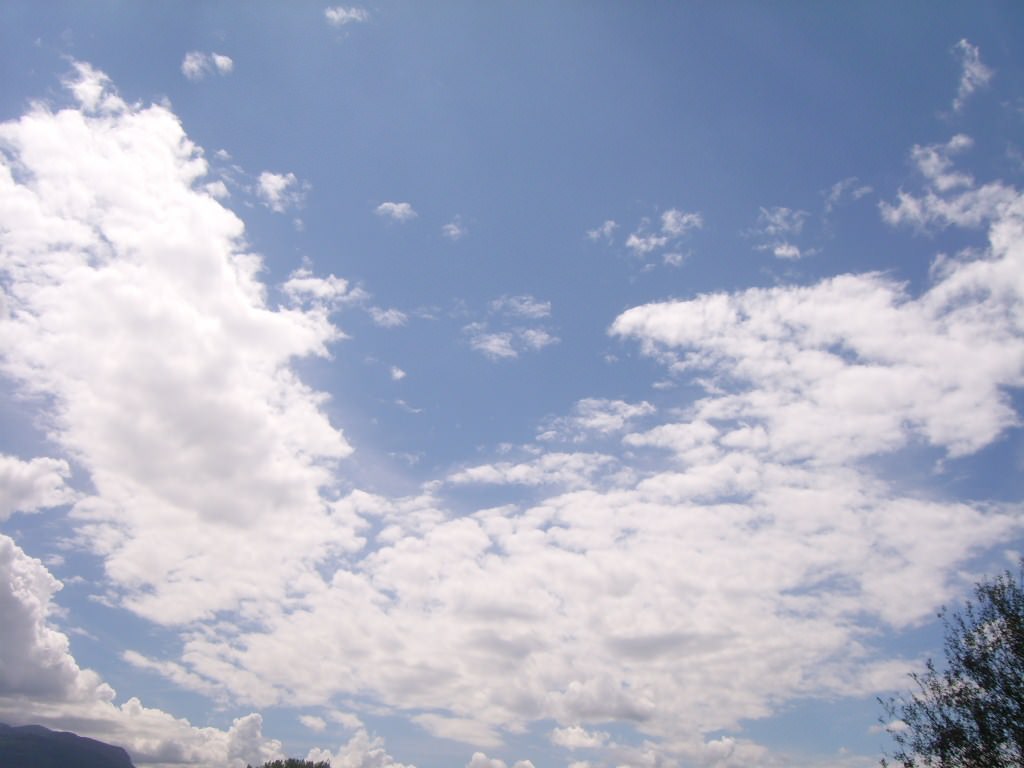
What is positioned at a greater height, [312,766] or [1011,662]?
[1011,662]

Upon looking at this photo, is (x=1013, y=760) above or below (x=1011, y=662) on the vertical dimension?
below

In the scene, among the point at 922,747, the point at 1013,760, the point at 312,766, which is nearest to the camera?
the point at 1013,760

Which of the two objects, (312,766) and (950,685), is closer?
(950,685)

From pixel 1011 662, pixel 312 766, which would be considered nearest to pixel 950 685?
pixel 1011 662

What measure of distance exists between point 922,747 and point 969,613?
979 centimetres

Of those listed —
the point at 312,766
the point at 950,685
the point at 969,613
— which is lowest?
the point at 312,766

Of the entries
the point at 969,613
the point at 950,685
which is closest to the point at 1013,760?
the point at 950,685

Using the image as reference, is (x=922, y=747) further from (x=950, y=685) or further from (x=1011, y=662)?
(x=1011, y=662)

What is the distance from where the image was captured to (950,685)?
46.3 metres

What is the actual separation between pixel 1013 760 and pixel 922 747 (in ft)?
17.7

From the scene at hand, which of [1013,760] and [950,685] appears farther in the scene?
[950,685]

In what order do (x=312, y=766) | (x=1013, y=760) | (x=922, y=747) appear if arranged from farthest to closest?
(x=312, y=766)
(x=922, y=747)
(x=1013, y=760)

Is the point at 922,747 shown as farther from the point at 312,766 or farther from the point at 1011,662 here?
the point at 312,766

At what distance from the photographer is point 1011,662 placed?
145 feet
